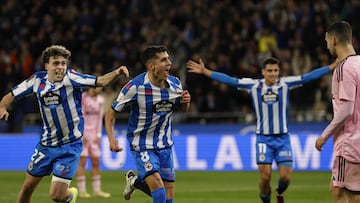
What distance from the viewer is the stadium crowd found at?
2402cm

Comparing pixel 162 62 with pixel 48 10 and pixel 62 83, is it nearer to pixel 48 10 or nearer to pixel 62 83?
pixel 62 83

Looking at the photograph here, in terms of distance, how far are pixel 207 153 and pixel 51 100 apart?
1112cm

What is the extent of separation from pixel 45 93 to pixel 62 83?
0.25 meters

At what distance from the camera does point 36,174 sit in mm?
10930

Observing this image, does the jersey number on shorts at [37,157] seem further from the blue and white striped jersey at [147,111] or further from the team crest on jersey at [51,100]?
the blue and white striped jersey at [147,111]

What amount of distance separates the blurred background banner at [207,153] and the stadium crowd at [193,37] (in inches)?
74.0

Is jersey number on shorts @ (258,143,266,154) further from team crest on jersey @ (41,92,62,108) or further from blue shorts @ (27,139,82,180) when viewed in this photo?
team crest on jersey @ (41,92,62,108)

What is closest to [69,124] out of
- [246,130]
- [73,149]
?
[73,149]

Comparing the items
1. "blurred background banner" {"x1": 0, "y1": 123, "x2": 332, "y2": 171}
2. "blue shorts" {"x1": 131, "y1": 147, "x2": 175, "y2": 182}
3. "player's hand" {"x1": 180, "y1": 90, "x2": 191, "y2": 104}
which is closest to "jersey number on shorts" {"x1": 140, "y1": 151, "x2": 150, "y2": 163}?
"blue shorts" {"x1": 131, "y1": 147, "x2": 175, "y2": 182}

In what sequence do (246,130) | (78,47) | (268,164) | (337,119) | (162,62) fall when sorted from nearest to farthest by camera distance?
(337,119) → (162,62) → (268,164) → (246,130) → (78,47)

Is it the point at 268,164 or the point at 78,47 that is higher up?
the point at 78,47

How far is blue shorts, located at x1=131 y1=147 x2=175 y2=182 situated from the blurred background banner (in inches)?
424

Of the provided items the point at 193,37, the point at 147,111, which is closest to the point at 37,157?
the point at 147,111

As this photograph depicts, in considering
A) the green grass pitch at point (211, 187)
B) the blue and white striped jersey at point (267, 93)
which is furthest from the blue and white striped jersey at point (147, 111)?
the green grass pitch at point (211, 187)
